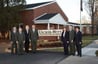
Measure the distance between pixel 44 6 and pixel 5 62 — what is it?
3439 cm

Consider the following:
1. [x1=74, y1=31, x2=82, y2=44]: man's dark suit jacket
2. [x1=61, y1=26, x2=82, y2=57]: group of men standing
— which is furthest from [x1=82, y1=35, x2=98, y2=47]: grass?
[x1=74, y1=31, x2=82, y2=44]: man's dark suit jacket

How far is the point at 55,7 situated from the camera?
183 ft

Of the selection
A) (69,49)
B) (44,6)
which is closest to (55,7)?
(44,6)

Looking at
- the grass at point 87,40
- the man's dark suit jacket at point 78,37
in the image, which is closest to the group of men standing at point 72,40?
the man's dark suit jacket at point 78,37

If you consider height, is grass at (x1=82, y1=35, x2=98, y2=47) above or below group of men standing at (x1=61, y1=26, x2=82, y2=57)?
below

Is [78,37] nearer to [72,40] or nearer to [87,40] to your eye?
[72,40]

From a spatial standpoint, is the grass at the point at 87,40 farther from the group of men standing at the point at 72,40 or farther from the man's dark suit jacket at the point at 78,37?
the man's dark suit jacket at the point at 78,37

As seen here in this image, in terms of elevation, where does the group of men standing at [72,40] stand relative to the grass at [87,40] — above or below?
above

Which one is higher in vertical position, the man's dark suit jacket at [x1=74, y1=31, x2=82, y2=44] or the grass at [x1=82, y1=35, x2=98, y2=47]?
the man's dark suit jacket at [x1=74, y1=31, x2=82, y2=44]

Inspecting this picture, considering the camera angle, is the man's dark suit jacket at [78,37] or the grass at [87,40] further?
the grass at [87,40]

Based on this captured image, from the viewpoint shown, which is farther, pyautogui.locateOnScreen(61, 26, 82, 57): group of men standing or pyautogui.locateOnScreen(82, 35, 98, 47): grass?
pyautogui.locateOnScreen(82, 35, 98, 47): grass

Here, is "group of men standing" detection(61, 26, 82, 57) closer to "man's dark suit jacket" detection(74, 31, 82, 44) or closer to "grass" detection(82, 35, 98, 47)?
"man's dark suit jacket" detection(74, 31, 82, 44)

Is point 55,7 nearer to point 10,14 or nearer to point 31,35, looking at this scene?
point 10,14

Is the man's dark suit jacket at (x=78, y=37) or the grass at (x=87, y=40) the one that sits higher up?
the man's dark suit jacket at (x=78, y=37)
